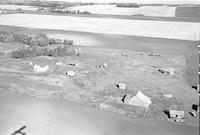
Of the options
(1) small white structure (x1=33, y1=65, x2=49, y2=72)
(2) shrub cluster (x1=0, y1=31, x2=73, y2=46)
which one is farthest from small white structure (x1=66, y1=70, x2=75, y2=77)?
(2) shrub cluster (x1=0, y1=31, x2=73, y2=46)

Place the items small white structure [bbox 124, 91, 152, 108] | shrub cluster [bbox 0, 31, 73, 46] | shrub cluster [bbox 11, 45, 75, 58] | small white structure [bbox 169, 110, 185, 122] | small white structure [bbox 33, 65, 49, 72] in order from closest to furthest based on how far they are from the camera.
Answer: small white structure [bbox 169, 110, 185, 122] → small white structure [bbox 124, 91, 152, 108] → small white structure [bbox 33, 65, 49, 72] → shrub cluster [bbox 11, 45, 75, 58] → shrub cluster [bbox 0, 31, 73, 46]

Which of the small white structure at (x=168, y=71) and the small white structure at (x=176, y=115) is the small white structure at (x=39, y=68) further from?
the small white structure at (x=176, y=115)

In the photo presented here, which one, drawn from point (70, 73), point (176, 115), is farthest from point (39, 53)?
point (176, 115)

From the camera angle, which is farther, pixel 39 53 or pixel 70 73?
pixel 39 53

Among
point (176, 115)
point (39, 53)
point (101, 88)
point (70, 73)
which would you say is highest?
point (39, 53)

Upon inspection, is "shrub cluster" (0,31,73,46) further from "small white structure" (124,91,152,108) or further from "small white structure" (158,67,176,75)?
"small white structure" (124,91,152,108)

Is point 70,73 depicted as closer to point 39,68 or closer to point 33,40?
point 39,68

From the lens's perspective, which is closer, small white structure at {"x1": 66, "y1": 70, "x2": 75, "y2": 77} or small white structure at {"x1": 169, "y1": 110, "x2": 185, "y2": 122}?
small white structure at {"x1": 169, "y1": 110, "x2": 185, "y2": 122}

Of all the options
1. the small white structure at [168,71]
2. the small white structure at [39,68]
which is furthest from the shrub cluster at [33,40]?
the small white structure at [168,71]
